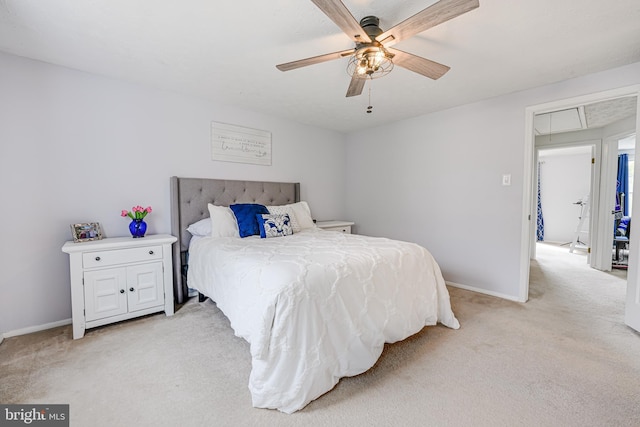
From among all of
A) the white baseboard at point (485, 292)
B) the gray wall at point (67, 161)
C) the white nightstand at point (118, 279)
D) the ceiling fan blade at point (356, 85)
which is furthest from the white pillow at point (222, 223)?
the white baseboard at point (485, 292)

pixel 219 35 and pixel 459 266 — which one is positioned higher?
pixel 219 35

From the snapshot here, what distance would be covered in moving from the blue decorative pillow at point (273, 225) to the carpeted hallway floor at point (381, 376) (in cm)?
92

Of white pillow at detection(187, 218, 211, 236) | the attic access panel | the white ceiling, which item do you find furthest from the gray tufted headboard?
the attic access panel

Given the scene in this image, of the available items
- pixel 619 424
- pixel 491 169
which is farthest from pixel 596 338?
pixel 491 169

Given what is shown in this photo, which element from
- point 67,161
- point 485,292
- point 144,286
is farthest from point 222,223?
point 485,292

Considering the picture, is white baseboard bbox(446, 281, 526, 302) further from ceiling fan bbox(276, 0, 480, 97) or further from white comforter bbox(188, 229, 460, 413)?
ceiling fan bbox(276, 0, 480, 97)

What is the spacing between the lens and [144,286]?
96.0 inches

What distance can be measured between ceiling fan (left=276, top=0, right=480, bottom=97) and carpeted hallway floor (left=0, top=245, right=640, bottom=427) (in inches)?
79.0

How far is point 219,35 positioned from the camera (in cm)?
189

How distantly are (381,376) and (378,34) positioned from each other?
2.16 m

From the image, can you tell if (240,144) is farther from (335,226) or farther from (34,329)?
(34,329)

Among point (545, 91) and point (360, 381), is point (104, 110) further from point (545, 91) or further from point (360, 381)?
point (545, 91)

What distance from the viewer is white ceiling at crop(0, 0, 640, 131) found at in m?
1.62

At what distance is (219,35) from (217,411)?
7.72 feet
